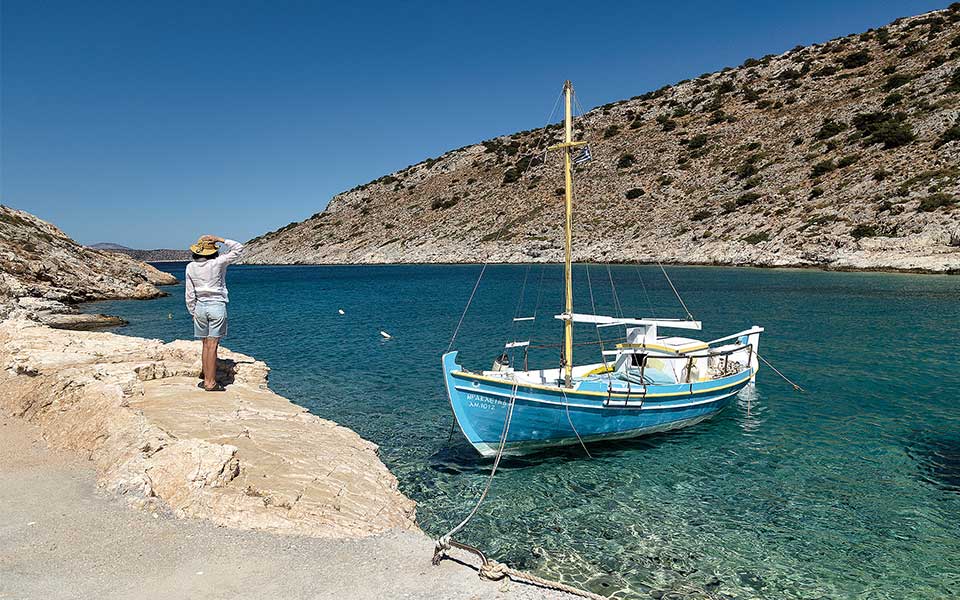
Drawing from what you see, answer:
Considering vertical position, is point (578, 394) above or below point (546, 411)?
above

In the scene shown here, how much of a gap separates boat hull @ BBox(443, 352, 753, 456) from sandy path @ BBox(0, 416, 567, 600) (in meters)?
4.60

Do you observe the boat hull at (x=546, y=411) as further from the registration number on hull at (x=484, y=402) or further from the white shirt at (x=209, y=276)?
the white shirt at (x=209, y=276)

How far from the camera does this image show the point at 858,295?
41.6 metres

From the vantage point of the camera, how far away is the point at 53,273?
1870 inches

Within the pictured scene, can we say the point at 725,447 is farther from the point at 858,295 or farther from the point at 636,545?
the point at 858,295

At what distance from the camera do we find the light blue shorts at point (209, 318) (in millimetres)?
12461

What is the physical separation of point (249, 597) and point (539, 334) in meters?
27.0

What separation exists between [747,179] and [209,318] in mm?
87464

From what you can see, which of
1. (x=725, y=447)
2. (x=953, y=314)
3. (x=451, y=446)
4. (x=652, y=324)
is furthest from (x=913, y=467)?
(x=953, y=314)

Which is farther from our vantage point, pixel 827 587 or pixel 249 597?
pixel 827 587

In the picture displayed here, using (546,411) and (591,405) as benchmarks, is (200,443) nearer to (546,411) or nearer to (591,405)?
(546,411)

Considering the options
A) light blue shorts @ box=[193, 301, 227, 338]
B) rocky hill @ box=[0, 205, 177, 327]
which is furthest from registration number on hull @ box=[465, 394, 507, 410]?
rocky hill @ box=[0, 205, 177, 327]

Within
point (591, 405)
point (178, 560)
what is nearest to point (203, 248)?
point (178, 560)

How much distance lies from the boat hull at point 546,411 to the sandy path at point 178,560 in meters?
4.60
